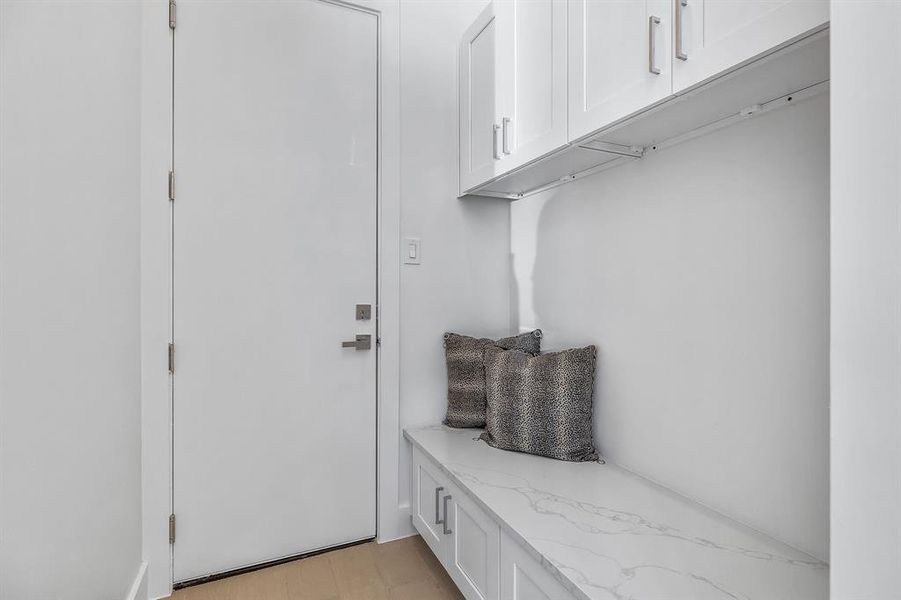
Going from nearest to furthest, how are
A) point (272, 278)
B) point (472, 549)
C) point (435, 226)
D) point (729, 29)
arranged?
1. point (729, 29)
2. point (472, 549)
3. point (272, 278)
4. point (435, 226)

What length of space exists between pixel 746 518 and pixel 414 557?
47.6 inches

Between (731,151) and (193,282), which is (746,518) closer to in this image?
(731,151)

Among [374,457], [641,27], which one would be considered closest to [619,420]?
[374,457]

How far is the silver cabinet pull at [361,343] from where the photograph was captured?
6.32 feet

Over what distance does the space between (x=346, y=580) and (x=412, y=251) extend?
1291mm

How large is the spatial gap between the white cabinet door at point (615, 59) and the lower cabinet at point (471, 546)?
114 cm

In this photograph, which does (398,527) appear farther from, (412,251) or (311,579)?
(412,251)

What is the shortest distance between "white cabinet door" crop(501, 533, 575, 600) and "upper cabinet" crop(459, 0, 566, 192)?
1.15 meters

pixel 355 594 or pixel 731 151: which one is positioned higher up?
pixel 731 151

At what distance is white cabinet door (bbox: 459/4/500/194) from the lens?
183 cm

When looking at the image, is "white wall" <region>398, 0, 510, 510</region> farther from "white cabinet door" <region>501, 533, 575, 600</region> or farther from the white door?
"white cabinet door" <region>501, 533, 575, 600</region>

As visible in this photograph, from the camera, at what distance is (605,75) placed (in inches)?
49.4

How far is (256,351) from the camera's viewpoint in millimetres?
1778

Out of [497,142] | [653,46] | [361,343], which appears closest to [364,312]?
[361,343]
